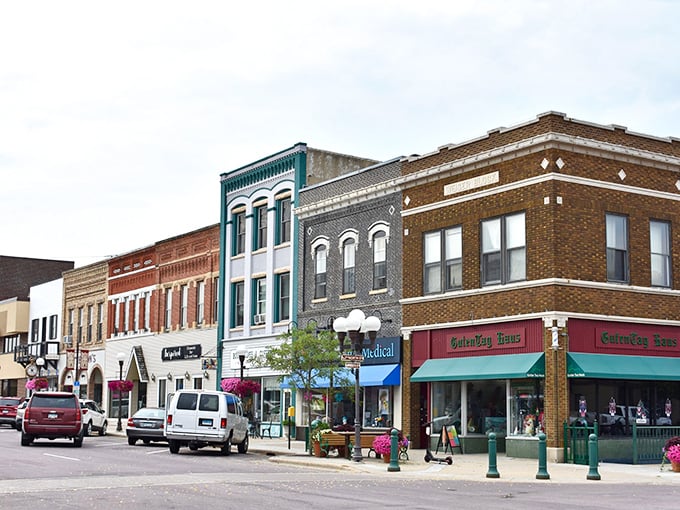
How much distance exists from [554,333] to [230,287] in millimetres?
20203

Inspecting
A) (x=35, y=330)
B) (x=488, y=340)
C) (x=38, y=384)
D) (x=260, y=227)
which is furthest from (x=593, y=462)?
(x=35, y=330)

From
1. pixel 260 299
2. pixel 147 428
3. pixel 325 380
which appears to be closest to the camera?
pixel 147 428

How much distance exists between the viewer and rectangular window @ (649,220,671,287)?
1165 inches

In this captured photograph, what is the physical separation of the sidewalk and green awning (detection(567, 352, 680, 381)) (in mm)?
2353

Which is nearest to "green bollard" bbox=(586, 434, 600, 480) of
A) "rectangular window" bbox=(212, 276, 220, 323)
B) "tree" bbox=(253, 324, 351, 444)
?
"tree" bbox=(253, 324, 351, 444)

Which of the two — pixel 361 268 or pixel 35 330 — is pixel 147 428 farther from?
pixel 35 330

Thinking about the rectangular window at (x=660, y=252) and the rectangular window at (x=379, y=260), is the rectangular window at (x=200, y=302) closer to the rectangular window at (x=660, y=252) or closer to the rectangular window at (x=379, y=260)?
the rectangular window at (x=379, y=260)

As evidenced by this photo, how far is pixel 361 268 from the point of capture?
3531 cm

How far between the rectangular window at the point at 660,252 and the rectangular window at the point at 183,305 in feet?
81.1

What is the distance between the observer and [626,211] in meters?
28.9

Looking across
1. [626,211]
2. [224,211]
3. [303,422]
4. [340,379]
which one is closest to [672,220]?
[626,211]

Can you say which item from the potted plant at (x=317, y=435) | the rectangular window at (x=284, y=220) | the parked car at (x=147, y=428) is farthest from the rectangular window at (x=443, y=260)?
the parked car at (x=147, y=428)

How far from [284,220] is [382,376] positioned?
10.2 meters

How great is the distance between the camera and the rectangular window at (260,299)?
138 feet
